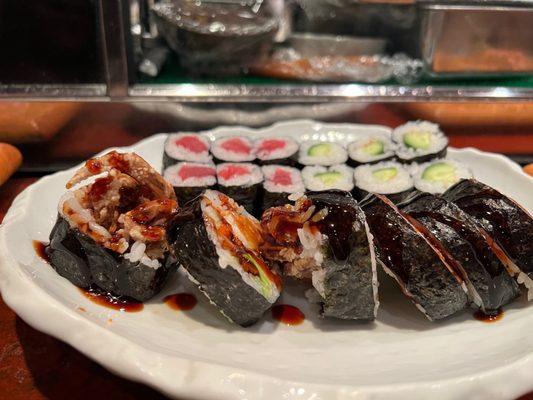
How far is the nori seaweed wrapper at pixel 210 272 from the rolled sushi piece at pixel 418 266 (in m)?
0.46

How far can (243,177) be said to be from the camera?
8.45 feet

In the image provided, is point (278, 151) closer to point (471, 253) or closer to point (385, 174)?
point (385, 174)

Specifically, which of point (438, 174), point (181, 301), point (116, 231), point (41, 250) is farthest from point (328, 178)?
point (41, 250)

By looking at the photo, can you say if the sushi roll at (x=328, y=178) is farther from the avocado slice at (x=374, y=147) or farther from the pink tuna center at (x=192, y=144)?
the pink tuna center at (x=192, y=144)

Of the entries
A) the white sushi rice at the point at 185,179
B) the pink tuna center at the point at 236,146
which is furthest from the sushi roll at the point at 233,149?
the white sushi rice at the point at 185,179

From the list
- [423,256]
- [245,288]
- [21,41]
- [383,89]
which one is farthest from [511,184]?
[21,41]

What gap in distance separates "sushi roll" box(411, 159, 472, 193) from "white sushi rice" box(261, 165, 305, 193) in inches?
22.3

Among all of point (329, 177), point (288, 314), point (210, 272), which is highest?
point (210, 272)

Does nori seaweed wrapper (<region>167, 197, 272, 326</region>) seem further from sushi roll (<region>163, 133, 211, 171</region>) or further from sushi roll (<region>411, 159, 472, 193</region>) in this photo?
sushi roll (<region>411, 159, 472, 193</region>)

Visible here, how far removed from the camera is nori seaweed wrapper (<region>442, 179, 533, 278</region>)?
1.93 m

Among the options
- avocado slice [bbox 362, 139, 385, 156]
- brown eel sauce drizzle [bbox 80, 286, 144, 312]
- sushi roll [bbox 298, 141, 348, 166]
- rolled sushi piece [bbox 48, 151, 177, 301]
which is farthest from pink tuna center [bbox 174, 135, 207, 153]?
brown eel sauce drizzle [bbox 80, 286, 144, 312]

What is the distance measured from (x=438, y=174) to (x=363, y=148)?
414 millimetres

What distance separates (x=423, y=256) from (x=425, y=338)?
294 mm

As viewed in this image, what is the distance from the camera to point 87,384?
1.73 m
